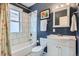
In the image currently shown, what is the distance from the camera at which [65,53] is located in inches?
75.1

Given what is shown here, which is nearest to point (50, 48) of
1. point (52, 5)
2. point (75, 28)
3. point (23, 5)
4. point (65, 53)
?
point (65, 53)

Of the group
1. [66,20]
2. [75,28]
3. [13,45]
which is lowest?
[13,45]

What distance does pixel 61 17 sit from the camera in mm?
1959

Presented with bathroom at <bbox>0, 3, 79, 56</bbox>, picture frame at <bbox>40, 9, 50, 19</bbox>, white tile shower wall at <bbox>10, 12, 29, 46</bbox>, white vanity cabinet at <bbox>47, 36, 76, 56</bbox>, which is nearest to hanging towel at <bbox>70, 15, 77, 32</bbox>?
bathroom at <bbox>0, 3, 79, 56</bbox>

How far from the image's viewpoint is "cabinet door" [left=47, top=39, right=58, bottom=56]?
196 cm

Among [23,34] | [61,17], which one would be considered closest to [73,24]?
[61,17]

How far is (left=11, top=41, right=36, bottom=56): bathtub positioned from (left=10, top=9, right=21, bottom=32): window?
26cm

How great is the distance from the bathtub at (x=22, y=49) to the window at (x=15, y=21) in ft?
0.85

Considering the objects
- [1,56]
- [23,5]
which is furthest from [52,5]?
[1,56]

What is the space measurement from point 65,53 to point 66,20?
1.64 feet

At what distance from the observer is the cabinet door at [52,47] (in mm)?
1958

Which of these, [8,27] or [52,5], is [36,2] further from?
[8,27]

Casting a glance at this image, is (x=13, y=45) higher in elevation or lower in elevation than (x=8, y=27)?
lower

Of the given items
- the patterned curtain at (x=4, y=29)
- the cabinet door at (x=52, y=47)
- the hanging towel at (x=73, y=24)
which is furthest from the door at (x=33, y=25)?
the hanging towel at (x=73, y=24)
